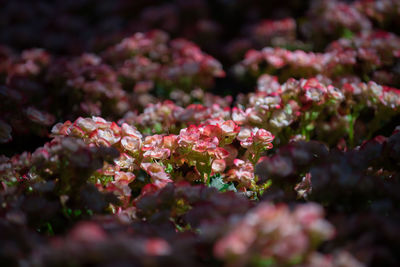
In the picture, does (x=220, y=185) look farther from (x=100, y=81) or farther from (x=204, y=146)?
(x=100, y=81)

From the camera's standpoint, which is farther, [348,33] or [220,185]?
[348,33]

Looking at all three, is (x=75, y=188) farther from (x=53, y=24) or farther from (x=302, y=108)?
(x=53, y=24)

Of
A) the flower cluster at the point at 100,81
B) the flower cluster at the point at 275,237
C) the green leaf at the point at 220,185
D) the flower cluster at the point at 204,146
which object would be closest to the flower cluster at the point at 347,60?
the flower cluster at the point at 204,146

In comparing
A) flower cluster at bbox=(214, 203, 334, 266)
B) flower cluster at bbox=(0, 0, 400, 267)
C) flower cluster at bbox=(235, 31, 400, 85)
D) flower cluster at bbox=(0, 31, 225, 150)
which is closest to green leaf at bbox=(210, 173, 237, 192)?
flower cluster at bbox=(0, 0, 400, 267)

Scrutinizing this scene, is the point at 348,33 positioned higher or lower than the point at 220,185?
higher

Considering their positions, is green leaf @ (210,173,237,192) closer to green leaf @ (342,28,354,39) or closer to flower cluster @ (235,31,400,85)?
flower cluster @ (235,31,400,85)

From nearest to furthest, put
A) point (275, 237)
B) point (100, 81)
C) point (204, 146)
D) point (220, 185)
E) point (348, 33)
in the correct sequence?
point (275, 237) → point (204, 146) → point (220, 185) → point (100, 81) → point (348, 33)

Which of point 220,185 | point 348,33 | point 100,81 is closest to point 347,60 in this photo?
point 348,33

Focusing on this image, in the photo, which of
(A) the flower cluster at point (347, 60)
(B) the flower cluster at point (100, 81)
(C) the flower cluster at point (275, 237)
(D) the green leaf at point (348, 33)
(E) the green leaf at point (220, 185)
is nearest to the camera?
(C) the flower cluster at point (275, 237)

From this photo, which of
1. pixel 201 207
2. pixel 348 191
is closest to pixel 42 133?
pixel 201 207

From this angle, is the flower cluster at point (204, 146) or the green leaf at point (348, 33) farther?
the green leaf at point (348, 33)

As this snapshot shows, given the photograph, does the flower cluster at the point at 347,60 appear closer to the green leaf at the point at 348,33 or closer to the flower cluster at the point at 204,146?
the flower cluster at the point at 204,146

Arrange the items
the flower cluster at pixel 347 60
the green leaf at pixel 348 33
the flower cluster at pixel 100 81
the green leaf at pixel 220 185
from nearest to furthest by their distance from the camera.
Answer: the green leaf at pixel 220 185
the flower cluster at pixel 100 81
the flower cluster at pixel 347 60
the green leaf at pixel 348 33
